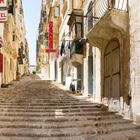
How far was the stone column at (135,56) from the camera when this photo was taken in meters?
10.1

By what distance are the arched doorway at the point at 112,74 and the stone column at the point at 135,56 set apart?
1.49 meters

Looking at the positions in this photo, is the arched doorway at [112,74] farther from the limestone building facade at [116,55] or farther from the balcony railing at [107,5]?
the balcony railing at [107,5]

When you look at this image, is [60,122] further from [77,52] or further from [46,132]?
[77,52]

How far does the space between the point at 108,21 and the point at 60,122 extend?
333 cm

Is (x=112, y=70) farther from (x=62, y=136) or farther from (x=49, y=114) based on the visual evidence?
(x=62, y=136)

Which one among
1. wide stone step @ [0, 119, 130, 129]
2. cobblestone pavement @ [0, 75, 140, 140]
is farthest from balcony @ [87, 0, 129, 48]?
wide stone step @ [0, 119, 130, 129]

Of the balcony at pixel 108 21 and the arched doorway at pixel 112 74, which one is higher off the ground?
→ the balcony at pixel 108 21

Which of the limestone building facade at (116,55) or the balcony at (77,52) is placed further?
the balcony at (77,52)

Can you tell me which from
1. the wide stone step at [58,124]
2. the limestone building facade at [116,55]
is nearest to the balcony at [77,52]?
the limestone building facade at [116,55]

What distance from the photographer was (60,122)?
10773 millimetres

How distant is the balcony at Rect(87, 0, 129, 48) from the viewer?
10828 millimetres

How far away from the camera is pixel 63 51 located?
29344 mm

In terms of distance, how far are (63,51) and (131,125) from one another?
65.0 ft

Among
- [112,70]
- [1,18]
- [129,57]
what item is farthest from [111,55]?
[1,18]
